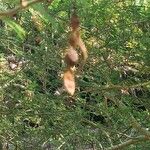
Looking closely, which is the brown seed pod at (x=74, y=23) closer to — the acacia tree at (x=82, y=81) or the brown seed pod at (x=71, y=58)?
→ the brown seed pod at (x=71, y=58)

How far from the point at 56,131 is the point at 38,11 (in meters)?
2.70

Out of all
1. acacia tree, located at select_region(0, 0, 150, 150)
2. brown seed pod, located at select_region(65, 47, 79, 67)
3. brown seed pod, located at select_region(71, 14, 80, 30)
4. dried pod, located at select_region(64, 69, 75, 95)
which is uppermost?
acacia tree, located at select_region(0, 0, 150, 150)

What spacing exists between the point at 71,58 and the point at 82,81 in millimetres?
2378

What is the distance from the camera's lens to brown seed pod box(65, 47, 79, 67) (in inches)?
32.5

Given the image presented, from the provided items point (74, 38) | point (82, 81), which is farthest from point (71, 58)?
point (82, 81)

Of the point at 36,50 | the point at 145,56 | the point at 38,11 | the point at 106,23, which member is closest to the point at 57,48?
the point at 36,50

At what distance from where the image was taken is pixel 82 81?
3219 millimetres

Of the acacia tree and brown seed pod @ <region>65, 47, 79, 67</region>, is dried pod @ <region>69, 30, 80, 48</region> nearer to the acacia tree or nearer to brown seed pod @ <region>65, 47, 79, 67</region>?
brown seed pod @ <region>65, 47, 79, 67</region>

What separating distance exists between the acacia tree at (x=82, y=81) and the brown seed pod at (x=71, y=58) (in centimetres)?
169

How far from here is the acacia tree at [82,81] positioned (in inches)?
115

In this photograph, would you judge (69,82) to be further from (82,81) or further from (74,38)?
(82,81)

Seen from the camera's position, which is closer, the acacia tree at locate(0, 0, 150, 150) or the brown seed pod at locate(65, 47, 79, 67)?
the brown seed pod at locate(65, 47, 79, 67)

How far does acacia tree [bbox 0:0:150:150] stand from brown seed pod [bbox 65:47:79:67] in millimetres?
1692

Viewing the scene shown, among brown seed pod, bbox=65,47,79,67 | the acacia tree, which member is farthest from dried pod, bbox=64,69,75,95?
the acacia tree
